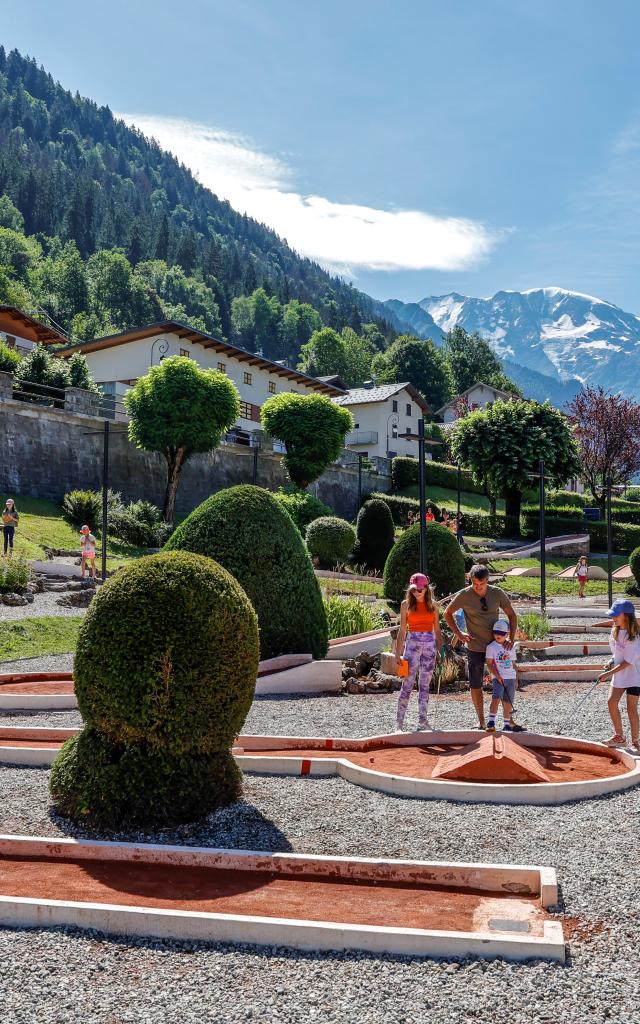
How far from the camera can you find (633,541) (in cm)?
5000

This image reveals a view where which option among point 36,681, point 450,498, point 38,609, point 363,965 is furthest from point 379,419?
point 363,965

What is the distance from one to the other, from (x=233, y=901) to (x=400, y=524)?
156 feet

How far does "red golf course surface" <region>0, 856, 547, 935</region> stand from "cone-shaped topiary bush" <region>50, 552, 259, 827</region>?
0.72 metres

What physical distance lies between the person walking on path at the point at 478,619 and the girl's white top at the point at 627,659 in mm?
1124

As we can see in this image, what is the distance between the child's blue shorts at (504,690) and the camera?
31.2 ft

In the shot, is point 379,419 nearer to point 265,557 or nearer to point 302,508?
point 302,508

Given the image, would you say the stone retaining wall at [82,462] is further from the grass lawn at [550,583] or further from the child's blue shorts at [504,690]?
the child's blue shorts at [504,690]

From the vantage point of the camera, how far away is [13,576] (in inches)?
838

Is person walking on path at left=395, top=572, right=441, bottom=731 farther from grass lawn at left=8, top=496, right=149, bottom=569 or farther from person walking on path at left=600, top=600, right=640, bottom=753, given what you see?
grass lawn at left=8, top=496, right=149, bottom=569

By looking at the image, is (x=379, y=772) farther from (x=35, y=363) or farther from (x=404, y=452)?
(x=404, y=452)

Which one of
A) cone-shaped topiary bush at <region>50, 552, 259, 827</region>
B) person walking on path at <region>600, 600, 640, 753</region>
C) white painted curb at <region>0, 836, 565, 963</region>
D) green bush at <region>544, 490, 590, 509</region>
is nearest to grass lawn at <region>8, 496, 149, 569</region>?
cone-shaped topiary bush at <region>50, 552, 259, 827</region>

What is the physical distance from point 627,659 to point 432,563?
11.8 meters

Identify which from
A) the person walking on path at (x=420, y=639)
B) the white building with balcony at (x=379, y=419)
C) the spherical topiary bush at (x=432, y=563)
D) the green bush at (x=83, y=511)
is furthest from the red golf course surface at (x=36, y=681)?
the white building with balcony at (x=379, y=419)

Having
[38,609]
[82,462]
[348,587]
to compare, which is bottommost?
[348,587]
